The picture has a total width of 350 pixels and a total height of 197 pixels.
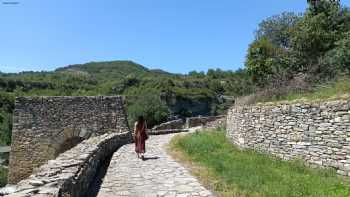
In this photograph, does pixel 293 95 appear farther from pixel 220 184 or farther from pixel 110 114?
pixel 110 114

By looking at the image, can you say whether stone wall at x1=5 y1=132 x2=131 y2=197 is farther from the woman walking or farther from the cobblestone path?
the woman walking

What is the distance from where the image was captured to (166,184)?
27.4 feet

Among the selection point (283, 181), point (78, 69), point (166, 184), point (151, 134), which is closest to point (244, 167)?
point (283, 181)

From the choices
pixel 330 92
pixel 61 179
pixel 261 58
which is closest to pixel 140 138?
pixel 330 92

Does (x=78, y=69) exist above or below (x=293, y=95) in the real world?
above

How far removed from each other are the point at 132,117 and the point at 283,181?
3086 centimetres

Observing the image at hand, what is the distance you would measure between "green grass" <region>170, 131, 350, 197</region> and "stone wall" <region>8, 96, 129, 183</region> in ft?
25.7

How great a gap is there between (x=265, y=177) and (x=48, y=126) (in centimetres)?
1340

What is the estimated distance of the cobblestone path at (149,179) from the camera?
7590mm

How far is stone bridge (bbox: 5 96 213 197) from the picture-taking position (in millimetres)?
6883

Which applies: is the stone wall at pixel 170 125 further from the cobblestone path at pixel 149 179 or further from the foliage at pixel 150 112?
the cobblestone path at pixel 149 179

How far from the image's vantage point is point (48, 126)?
19.4 m

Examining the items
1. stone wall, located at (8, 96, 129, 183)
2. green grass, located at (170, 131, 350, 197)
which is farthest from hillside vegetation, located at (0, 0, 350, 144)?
stone wall, located at (8, 96, 129, 183)

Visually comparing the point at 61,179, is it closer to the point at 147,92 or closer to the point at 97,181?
the point at 97,181
